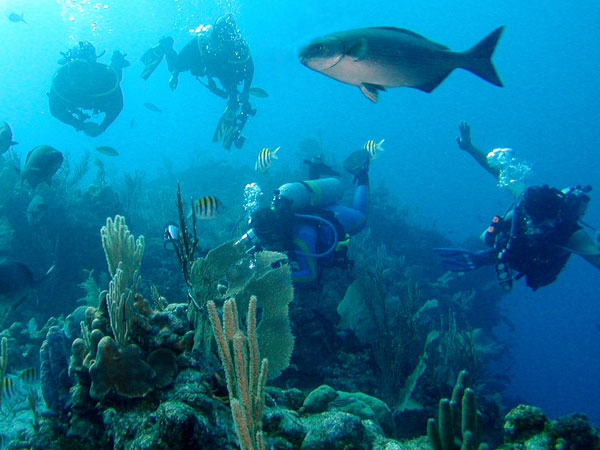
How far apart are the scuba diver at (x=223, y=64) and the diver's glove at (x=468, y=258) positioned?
24.1 feet

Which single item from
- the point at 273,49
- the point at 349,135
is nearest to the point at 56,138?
the point at 273,49

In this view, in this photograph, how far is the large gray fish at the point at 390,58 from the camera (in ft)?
6.72

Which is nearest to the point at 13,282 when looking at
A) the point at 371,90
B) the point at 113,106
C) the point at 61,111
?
the point at 371,90

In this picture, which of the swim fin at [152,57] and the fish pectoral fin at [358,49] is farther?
the swim fin at [152,57]

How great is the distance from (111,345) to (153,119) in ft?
387

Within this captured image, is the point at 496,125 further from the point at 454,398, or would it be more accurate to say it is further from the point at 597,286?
the point at 454,398

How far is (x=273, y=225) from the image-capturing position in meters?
5.85

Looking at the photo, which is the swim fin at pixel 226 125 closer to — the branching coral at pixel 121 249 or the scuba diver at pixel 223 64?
the scuba diver at pixel 223 64

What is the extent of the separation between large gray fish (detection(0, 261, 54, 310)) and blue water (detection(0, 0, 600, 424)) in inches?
1758

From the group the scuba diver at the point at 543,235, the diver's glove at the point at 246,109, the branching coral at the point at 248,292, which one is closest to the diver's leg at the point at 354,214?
the scuba diver at the point at 543,235

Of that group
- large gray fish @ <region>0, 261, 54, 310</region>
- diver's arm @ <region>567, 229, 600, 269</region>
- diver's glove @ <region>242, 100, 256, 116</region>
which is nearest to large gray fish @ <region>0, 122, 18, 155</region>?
large gray fish @ <region>0, 261, 54, 310</region>

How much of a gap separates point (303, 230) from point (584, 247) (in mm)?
5065

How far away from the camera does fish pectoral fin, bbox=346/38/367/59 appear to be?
206cm

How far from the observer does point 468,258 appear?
7.16 meters
